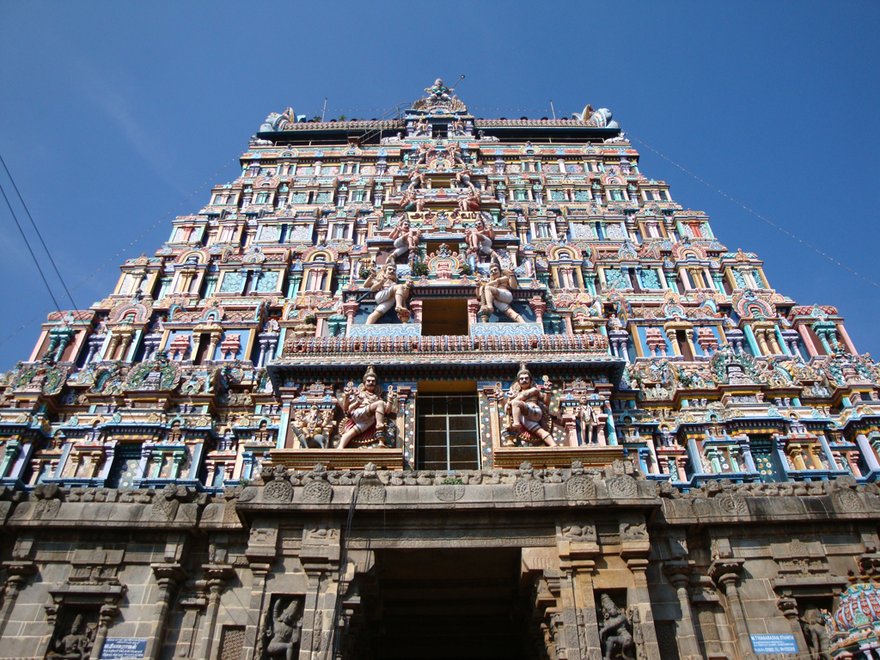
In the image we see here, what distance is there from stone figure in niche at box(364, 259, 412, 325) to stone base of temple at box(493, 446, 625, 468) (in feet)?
19.7

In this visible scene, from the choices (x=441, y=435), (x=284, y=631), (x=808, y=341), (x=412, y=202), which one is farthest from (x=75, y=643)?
(x=808, y=341)

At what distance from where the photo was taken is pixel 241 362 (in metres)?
21.5

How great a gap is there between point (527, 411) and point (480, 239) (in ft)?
28.9

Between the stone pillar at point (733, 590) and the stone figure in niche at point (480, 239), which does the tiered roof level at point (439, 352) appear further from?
the stone pillar at point (733, 590)

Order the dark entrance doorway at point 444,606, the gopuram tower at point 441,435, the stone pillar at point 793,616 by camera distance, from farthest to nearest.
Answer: the dark entrance doorway at point 444,606 < the gopuram tower at point 441,435 < the stone pillar at point 793,616

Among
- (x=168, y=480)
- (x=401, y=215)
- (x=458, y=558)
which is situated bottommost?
(x=458, y=558)

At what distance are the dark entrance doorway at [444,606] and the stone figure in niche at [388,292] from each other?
338 inches

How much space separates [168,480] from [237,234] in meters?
12.9

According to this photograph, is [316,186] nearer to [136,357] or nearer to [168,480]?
[136,357]

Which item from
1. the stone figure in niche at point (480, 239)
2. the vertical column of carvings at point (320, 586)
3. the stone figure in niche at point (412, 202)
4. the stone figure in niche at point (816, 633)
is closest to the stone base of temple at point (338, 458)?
the vertical column of carvings at point (320, 586)

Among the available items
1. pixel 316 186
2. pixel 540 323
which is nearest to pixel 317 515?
pixel 540 323

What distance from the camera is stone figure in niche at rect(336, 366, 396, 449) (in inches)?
668

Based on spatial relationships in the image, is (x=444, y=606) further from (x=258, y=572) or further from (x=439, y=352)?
(x=439, y=352)

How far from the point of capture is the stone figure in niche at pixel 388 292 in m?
20.6
